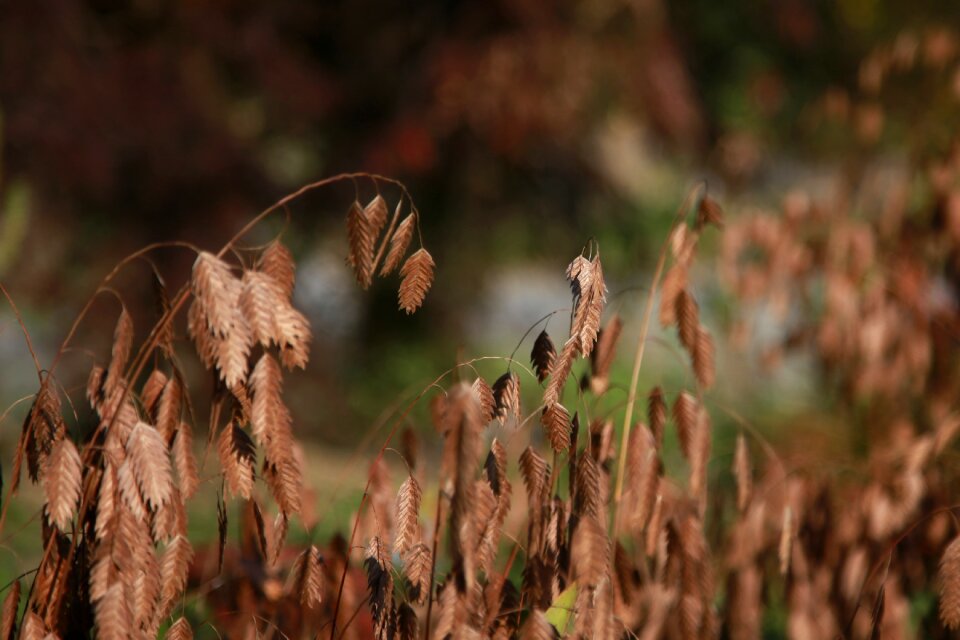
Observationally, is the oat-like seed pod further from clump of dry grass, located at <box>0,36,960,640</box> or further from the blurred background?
the blurred background

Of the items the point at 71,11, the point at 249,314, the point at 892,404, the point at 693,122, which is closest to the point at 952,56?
the point at 892,404

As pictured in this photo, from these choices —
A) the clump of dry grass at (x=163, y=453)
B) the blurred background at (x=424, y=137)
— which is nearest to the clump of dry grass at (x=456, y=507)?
the clump of dry grass at (x=163, y=453)

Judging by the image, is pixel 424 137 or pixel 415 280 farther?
pixel 424 137

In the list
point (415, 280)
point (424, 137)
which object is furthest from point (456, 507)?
point (424, 137)

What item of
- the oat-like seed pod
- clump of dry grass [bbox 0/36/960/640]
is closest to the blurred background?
clump of dry grass [bbox 0/36/960/640]

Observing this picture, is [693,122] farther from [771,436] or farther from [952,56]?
[952,56]

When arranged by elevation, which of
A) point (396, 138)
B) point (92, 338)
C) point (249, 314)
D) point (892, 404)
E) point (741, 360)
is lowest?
point (249, 314)

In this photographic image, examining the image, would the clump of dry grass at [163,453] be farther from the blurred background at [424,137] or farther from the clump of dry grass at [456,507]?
the blurred background at [424,137]

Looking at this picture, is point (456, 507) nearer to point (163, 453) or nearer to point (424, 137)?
point (163, 453)
